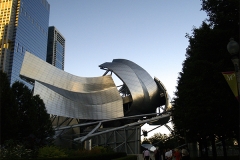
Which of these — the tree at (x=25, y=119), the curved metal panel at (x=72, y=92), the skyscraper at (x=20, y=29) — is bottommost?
the tree at (x=25, y=119)

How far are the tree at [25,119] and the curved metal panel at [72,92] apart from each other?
465 inches

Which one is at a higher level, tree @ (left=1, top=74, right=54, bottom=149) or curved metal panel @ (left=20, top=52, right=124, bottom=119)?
curved metal panel @ (left=20, top=52, right=124, bottom=119)

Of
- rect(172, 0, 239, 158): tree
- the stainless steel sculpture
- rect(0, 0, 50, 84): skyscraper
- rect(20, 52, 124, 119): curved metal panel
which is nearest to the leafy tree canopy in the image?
rect(172, 0, 239, 158): tree

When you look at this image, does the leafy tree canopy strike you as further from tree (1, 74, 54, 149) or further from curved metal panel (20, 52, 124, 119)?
curved metal panel (20, 52, 124, 119)

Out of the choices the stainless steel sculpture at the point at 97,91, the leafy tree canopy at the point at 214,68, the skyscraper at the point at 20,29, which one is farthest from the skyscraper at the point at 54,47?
the leafy tree canopy at the point at 214,68

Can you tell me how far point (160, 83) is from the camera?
51.2 meters

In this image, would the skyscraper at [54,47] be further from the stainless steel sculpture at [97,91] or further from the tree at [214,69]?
the tree at [214,69]

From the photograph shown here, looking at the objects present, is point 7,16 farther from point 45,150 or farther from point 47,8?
point 45,150

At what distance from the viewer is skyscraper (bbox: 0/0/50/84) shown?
113 metres

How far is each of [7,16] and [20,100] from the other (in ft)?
351

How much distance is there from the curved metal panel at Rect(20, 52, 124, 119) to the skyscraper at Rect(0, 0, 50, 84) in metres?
66.2

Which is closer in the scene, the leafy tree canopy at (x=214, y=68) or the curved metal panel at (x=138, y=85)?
the leafy tree canopy at (x=214, y=68)

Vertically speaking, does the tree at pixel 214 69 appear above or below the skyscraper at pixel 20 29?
below

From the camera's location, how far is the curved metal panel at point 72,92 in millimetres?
41531
